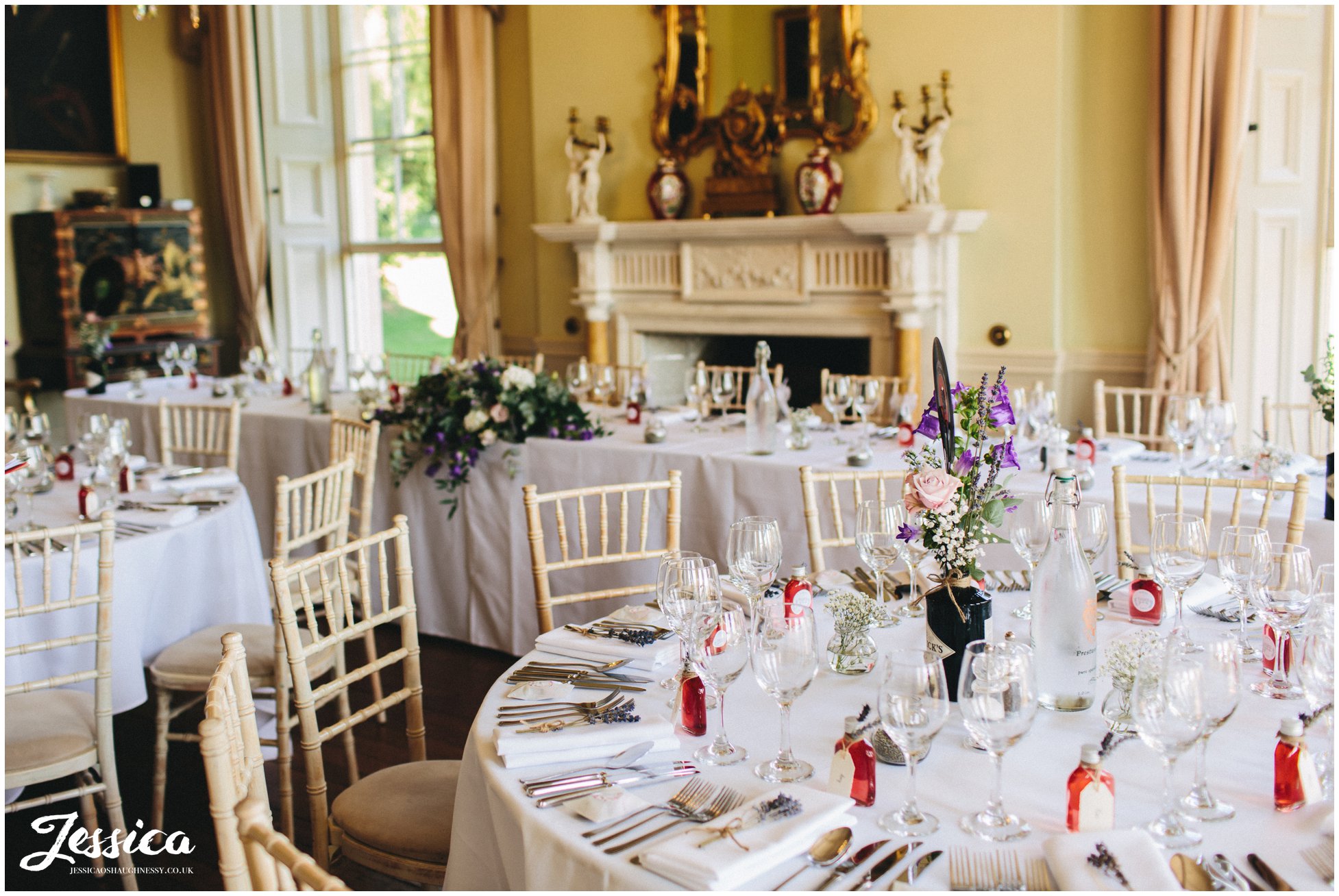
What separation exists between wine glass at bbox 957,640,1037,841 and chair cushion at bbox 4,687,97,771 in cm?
211

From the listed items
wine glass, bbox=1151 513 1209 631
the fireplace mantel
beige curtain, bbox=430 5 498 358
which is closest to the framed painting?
beige curtain, bbox=430 5 498 358

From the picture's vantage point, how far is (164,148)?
8938mm

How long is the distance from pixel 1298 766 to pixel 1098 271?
15.5ft

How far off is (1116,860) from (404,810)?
4.34 ft

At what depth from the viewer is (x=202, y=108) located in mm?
9039

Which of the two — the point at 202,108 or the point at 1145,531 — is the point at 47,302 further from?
the point at 1145,531

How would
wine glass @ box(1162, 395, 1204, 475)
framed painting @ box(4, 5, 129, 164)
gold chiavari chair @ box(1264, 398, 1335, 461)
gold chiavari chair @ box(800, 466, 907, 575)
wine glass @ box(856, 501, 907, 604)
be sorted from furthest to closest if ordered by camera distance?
1. framed painting @ box(4, 5, 129, 164)
2. gold chiavari chair @ box(1264, 398, 1335, 461)
3. wine glass @ box(1162, 395, 1204, 475)
4. gold chiavari chair @ box(800, 466, 907, 575)
5. wine glass @ box(856, 501, 907, 604)

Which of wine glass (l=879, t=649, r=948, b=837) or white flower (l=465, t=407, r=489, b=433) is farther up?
white flower (l=465, t=407, r=489, b=433)

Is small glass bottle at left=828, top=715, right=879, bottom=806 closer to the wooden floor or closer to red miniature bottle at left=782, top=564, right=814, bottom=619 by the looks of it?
red miniature bottle at left=782, top=564, right=814, bottom=619

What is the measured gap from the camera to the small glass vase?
193cm

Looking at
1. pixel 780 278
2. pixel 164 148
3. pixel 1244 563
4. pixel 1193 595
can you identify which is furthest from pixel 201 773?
pixel 164 148

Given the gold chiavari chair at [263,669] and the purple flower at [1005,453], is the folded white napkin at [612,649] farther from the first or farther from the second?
the gold chiavari chair at [263,669]

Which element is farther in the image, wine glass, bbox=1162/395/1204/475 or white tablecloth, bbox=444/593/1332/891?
wine glass, bbox=1162/395/1204/475

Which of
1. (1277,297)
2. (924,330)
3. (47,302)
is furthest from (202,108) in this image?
(1277,297)
